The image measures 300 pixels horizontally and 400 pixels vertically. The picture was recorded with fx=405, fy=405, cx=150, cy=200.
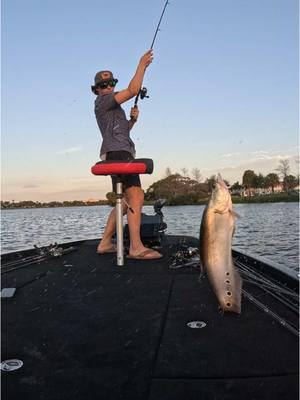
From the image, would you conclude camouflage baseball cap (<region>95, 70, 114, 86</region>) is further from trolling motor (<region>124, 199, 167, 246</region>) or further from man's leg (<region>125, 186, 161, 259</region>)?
trolling motor (<region>124, 199, 167, 246</region>)

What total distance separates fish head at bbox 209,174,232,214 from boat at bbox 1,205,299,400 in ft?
2.75

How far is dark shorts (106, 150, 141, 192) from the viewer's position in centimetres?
558

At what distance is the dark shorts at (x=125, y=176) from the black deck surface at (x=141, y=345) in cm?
187

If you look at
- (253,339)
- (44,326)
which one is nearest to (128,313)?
(44,326)

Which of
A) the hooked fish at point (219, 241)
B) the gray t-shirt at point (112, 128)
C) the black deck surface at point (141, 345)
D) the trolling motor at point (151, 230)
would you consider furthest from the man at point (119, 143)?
the hooked fish at point (219, 241)

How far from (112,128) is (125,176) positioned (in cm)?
68

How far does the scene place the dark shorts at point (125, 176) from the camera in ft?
18.3

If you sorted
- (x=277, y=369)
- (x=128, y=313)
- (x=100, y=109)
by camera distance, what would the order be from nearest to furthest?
(x=277, y=369)
(x=128, y=313)
(x=100, y=109)

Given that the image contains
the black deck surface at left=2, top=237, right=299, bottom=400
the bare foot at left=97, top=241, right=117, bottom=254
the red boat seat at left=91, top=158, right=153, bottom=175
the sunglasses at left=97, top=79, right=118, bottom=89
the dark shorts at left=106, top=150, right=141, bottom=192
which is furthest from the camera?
the bare foot at left=97, top=241, right=117, bottom=254

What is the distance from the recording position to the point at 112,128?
18.2 ft

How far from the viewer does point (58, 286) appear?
4.18 m

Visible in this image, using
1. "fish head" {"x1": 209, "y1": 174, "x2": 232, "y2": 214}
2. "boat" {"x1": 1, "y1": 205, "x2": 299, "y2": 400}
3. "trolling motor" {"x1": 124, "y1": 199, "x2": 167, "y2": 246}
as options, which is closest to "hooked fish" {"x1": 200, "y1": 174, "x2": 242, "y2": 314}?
"fish head" {"x1": 209, "y1": 174, "x2": 232, "y2": 214}

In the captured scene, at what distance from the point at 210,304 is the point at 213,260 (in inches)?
38.6

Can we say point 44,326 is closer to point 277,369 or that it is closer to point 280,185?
point 277,369
